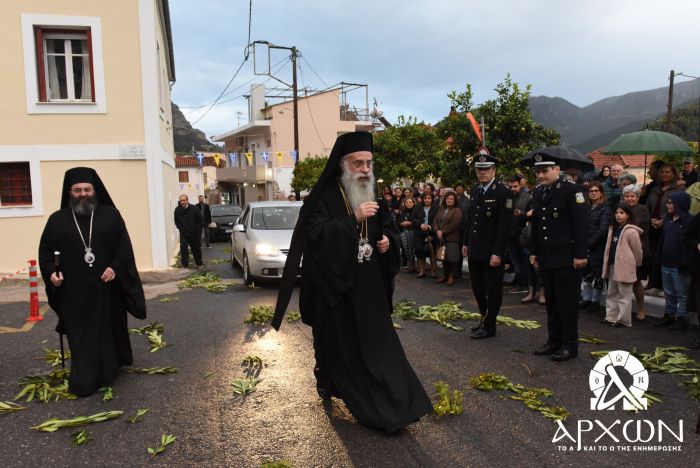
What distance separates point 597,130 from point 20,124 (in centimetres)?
19324

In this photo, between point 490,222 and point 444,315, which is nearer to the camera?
point 490,222

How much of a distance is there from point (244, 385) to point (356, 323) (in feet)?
5.13

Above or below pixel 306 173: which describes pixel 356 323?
below

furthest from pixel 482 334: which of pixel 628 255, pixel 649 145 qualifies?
pixel 649 145

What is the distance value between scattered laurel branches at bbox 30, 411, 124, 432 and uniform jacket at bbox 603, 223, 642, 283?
6363 mm

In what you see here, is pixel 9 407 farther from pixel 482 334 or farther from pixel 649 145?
pixel 649 145

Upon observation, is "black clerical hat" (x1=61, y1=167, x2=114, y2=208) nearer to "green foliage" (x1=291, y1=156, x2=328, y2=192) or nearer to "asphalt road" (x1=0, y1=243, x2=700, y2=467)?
"asphalt road" (x1=0, y1=243, x2=700, y2=467)

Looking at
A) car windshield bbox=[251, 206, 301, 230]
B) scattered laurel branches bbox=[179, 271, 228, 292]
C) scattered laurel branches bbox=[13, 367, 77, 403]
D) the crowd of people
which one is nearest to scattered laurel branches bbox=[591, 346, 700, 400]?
the crowd of people

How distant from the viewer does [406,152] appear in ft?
88.2

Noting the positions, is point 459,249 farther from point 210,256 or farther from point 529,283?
point 210,256

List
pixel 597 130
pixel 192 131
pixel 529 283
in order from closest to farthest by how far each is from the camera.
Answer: pixel 529 283, pixel 192 131, pixel 597 130

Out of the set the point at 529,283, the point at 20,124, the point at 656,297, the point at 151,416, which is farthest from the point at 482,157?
the point at 20,124

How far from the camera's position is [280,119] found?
44250mm

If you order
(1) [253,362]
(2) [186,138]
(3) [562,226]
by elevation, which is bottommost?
(1) [253,362]
